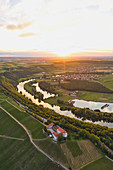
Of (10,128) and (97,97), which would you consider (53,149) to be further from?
(97,97)

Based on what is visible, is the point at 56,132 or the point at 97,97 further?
the point at 97,97

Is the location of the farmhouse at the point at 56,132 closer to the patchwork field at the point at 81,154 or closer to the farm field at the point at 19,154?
the patchwork field at the point at 81,154

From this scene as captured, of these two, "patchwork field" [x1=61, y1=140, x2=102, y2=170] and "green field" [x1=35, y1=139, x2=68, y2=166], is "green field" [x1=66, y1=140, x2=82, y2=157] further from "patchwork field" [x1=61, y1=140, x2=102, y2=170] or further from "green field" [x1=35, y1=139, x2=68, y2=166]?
"green field" [x1=35, y1=139, x2=68, y2=166]

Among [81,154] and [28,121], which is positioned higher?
[28,121]

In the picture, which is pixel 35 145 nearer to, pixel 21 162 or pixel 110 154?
pixel 21 162

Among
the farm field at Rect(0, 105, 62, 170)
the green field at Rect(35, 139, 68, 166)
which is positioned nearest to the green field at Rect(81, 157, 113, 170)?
the green field at Rect(35, 139, 68, 166)

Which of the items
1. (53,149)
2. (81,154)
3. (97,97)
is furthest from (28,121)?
(97,97)

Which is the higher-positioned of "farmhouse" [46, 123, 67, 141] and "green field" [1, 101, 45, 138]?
"farmhouse" [46, 123, 67, 141]

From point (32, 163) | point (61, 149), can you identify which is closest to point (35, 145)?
point (32, 163)

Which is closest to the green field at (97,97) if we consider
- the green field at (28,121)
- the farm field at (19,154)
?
the green field at (28,121)
